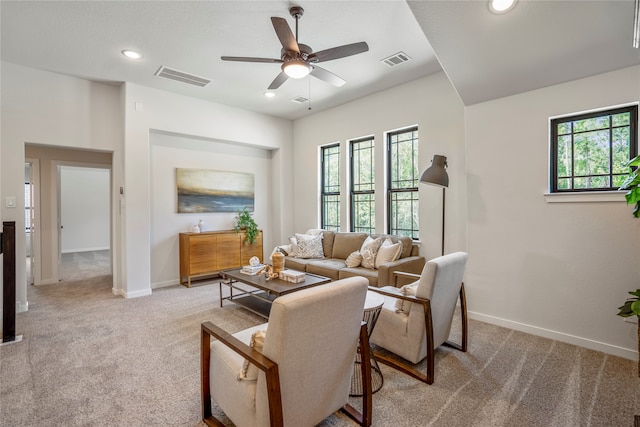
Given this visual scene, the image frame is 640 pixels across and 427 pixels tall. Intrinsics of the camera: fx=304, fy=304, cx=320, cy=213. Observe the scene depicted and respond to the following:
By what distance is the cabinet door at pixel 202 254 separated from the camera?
191 inches

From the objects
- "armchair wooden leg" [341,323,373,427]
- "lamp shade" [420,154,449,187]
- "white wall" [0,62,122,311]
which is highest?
"white wall" [0,62,122,311]

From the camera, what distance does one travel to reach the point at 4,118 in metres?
3.72

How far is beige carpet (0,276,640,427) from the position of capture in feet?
6.11

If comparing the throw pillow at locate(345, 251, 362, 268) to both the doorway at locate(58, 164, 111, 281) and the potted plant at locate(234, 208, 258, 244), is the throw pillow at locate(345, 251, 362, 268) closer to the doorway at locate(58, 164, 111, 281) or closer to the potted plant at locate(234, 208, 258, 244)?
the potted plant at locate(234, 208, 258, 244)

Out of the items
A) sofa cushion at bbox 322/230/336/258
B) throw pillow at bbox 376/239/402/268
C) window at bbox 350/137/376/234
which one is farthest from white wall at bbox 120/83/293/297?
throw pillow at bbox 376/239/402/268

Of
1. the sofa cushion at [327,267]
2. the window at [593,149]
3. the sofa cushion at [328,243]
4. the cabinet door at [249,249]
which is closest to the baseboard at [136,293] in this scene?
the cabinet door at [249,249]

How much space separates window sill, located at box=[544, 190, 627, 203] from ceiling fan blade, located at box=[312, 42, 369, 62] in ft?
7.29

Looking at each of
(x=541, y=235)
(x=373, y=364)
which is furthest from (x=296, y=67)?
(x=541, y=235)

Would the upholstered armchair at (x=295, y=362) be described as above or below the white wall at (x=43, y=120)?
below

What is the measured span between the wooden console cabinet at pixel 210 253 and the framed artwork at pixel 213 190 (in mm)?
554

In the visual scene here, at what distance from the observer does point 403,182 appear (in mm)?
4688

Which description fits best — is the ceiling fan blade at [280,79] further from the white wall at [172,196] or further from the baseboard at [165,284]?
the baseboard at [165,284]

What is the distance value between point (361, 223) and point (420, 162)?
4.87ft

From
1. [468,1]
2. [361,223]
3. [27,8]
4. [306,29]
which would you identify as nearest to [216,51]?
[306,29]
